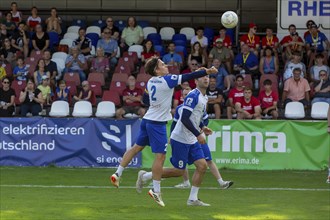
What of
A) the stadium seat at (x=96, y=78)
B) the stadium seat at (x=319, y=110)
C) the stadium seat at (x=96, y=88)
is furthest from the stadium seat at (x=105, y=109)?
the stadium seat at (x=319, y=110)

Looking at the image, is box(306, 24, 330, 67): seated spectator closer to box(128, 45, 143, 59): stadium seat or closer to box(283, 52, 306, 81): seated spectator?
box(283, 52, 306, 81): seated spectator

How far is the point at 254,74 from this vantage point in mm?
25594

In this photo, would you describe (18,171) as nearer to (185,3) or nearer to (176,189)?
(176,189)

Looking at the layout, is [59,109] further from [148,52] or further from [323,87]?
[323,87]

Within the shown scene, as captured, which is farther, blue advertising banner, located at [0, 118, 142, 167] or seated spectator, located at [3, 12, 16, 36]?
seated spectator, located at [3, 12, 16, 36]

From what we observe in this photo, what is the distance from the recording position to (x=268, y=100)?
912 inches

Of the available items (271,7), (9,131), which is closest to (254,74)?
(271,7)

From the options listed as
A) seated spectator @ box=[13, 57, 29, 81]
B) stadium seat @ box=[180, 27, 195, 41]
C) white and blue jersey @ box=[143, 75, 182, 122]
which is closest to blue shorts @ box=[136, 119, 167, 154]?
white and blue jersey @ box=[143, 75, 182, 122]

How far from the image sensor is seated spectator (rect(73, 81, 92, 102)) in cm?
2438

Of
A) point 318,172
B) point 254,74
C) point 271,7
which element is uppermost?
point 271,7

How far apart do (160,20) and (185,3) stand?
3.49 feet

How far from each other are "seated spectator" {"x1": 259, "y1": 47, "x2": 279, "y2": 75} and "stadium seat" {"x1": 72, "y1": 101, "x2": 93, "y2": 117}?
533 centimetres

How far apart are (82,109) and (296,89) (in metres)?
5.95

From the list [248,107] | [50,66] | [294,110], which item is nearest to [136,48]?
[50,66]
